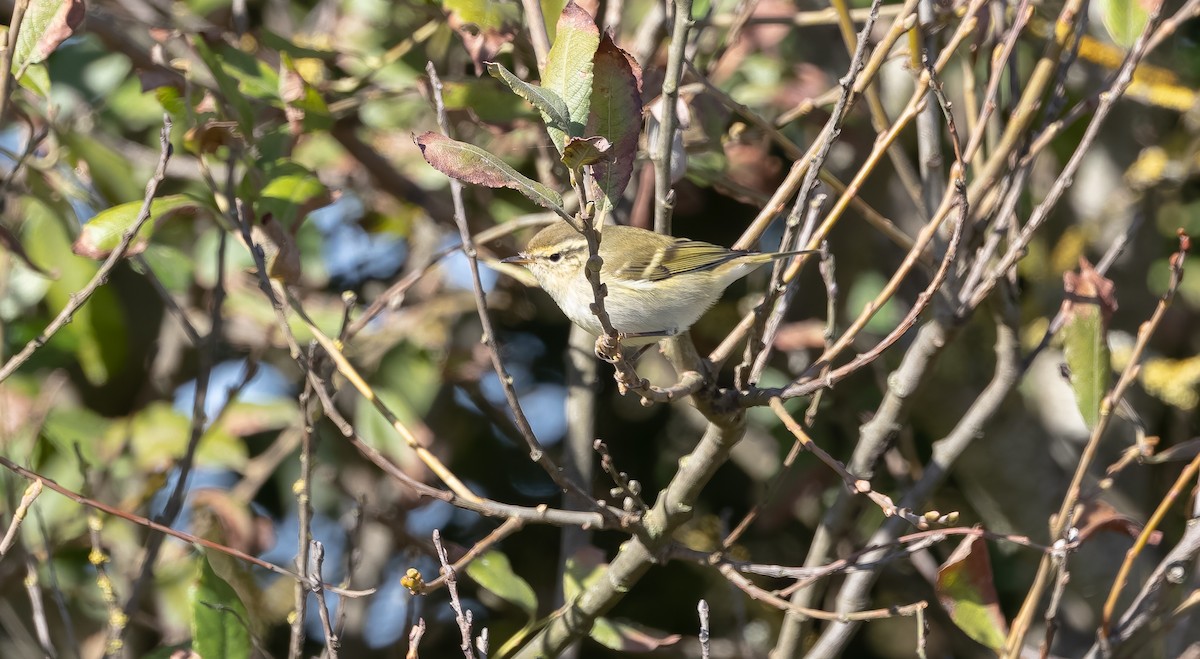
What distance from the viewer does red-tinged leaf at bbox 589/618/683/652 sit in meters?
1.94

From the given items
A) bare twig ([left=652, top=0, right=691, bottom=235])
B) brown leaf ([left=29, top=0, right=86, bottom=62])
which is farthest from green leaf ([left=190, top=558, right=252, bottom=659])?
bare twig ([left=652, top=0, right=691, bottom=235])

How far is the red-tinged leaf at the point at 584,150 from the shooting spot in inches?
44.8

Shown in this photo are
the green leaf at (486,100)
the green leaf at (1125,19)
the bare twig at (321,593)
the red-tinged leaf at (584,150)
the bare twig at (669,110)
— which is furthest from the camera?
the green leaf at (486,100)

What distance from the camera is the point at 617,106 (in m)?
1.33

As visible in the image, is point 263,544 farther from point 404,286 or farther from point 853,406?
point 853,406

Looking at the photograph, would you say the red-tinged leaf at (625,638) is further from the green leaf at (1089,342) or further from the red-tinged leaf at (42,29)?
the red-tinged leaf at (42,29)

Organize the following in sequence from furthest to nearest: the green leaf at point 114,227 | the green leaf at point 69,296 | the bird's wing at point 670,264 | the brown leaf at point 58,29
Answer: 1. the green leaf at point 69,296
2. the bird's wing at point 670,264
3. the green leaf at point 114,227
4. the brown leaf at point 58,29

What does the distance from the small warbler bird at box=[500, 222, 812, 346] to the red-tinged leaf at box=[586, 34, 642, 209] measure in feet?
2.16

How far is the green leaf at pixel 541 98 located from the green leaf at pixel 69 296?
153 centimetres

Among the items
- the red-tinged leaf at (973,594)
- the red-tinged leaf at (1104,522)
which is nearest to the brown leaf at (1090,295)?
the red-tinged leaf at (1104,522)

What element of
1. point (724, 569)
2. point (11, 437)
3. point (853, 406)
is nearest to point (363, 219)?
point (11, 437)

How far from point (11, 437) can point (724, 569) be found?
1.78 metres

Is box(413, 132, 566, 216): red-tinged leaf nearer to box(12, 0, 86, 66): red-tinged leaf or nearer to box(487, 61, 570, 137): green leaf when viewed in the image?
box(487, 61, 570, 137): green leaf

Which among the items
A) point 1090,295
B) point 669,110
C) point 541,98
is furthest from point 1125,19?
point 541,98
